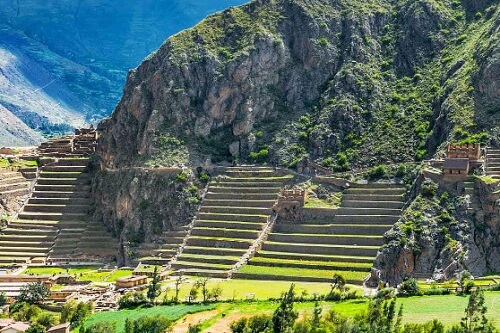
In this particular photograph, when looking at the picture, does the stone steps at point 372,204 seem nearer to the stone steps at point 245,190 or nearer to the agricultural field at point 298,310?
the stone steps at point 245,190

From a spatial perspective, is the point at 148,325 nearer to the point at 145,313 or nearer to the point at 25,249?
the point at 145,313

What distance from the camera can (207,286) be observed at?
11475cm

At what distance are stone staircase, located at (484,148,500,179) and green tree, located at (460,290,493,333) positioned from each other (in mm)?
33479

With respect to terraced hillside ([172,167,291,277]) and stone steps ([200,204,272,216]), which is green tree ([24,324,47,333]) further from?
stone steps ([200,204,272,216])

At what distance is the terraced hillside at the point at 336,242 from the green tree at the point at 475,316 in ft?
82.7

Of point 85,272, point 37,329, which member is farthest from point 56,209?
point 37,329

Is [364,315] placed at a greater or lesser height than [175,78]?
lesser

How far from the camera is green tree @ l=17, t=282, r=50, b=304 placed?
374 ft

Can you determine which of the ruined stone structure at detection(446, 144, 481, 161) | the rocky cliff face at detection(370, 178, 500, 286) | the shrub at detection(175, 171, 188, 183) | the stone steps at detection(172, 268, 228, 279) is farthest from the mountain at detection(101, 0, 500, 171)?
the stone steps at detection(172, 268, 228, 279)

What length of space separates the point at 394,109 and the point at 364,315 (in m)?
60.3

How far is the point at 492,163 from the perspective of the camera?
121 metres

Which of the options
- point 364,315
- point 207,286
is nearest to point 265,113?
point 207,286

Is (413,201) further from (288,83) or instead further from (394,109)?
(288,83)

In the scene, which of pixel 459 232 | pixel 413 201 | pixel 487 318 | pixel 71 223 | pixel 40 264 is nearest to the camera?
pixel 487 318
